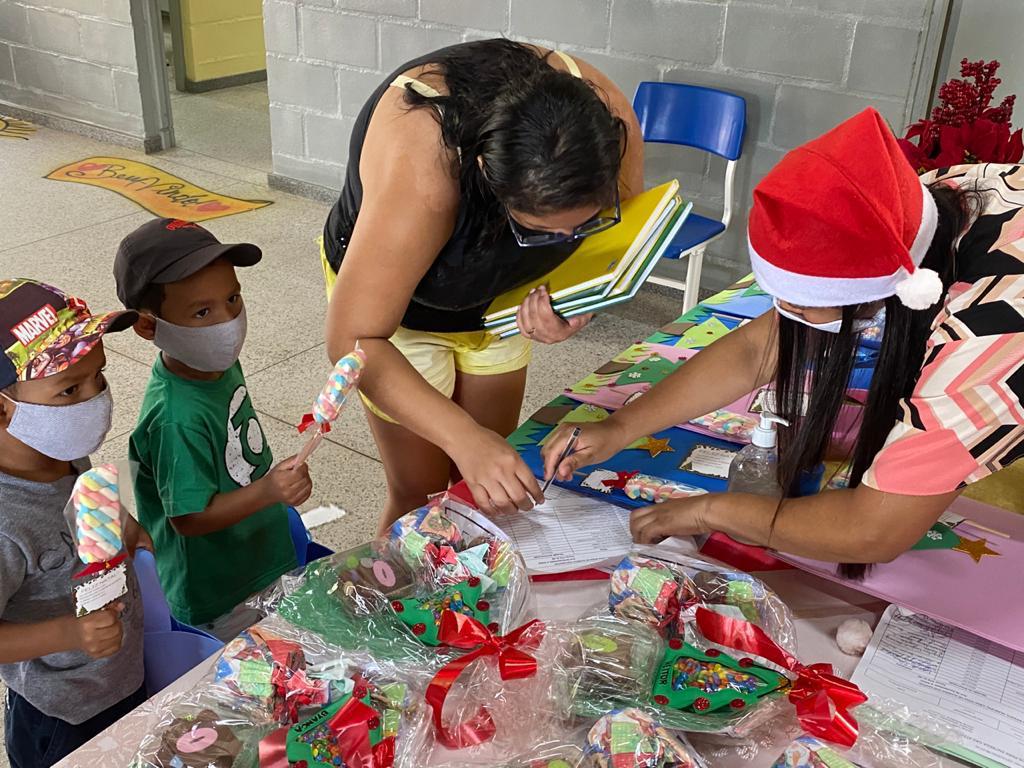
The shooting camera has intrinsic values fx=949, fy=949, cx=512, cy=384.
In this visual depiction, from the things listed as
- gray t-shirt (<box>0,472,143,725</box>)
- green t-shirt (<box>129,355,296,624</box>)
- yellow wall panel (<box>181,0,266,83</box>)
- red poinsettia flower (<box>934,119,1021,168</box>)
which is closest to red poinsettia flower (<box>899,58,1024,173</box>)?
red poinsettia flower (<box>934,119,1021,168</box>)

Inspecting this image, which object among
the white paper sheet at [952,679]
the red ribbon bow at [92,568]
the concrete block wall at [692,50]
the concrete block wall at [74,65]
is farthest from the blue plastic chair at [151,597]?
the concrete block wall at [74,65]

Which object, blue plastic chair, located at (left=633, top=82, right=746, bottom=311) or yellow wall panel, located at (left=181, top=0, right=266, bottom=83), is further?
yellow wall panel, located at (left=181, top=0, right=266, bottom=83)

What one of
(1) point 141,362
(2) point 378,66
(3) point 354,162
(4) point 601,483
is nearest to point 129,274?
(3) point 354,162

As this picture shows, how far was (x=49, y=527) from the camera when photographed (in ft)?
4.09

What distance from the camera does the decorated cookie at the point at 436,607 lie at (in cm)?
108

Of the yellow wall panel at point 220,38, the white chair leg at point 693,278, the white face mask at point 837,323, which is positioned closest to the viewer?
the white face mask at point 837,323

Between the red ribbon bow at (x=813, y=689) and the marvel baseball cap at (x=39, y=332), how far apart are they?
2.85 feet

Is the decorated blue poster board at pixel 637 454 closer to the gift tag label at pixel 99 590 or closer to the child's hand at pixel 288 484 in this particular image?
the child's hand at pixel 288 484

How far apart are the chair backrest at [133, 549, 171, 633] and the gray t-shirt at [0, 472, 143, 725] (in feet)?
0.04

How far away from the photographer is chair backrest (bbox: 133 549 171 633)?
134cm

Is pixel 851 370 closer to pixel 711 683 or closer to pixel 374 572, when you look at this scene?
pixel 711 683

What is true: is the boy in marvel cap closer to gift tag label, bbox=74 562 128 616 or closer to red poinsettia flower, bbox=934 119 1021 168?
gift tag label, bbox=74 562 128 616

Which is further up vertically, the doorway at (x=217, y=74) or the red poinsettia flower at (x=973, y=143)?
the red poinsettia flower at (x=973, y=143)

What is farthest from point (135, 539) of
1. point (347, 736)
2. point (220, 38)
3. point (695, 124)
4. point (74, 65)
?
point (220, 38)
